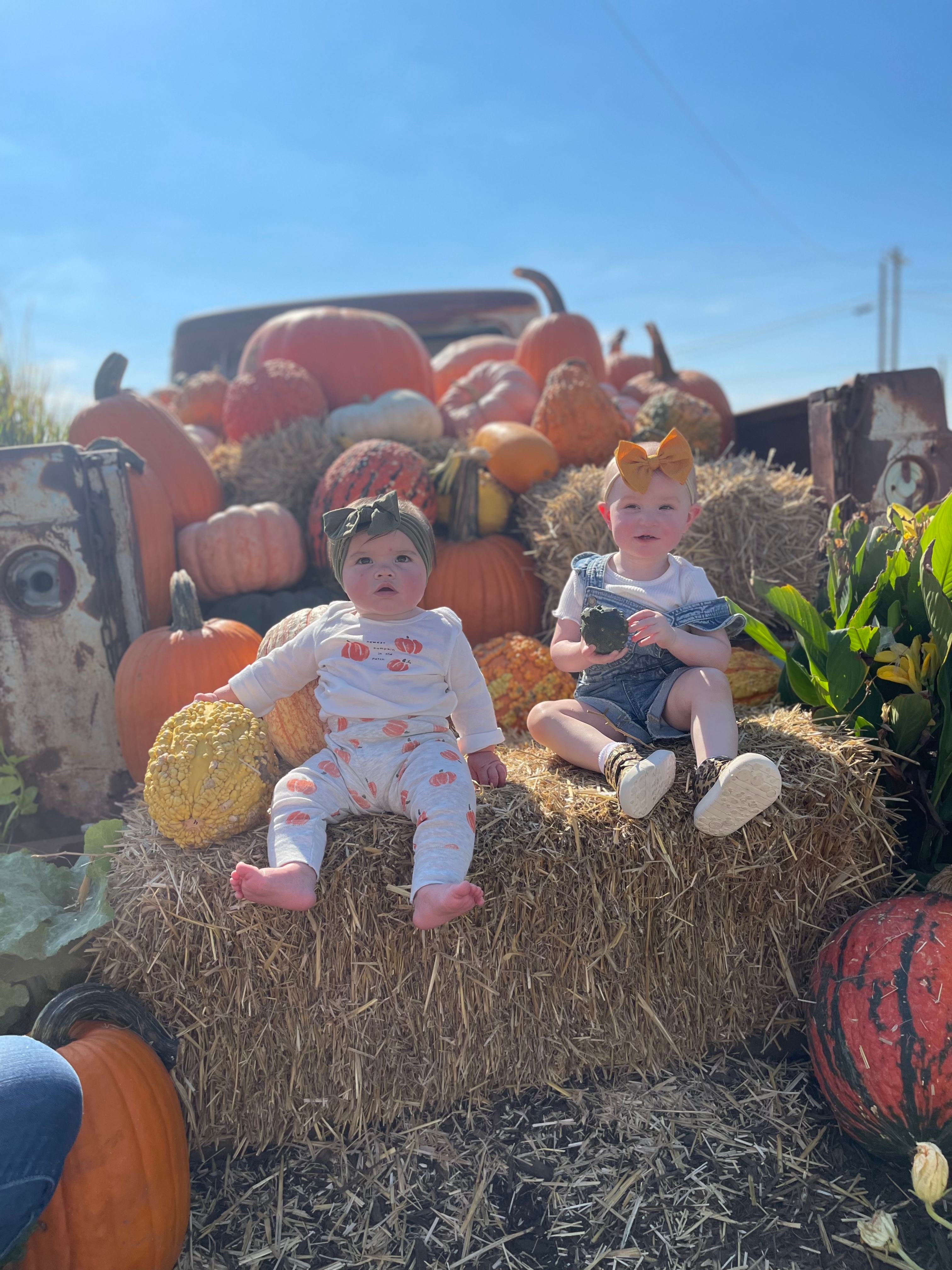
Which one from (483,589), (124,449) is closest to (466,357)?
(483,589)

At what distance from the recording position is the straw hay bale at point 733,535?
3.67 meters

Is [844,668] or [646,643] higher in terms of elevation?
[646,643]

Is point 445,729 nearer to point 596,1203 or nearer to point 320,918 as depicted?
point 320,918

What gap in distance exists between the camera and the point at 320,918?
2082mm

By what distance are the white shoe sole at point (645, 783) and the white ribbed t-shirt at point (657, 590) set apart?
2.10ft

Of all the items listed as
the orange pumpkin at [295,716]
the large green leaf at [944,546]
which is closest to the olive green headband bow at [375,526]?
the orange pumpkin at [295,716]

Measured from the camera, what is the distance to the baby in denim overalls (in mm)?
2393

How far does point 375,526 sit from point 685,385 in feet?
12.2

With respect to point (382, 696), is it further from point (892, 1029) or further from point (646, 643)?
point (892, 1029)

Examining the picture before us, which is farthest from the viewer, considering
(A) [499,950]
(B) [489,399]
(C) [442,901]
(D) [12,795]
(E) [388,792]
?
(B) [489,399]

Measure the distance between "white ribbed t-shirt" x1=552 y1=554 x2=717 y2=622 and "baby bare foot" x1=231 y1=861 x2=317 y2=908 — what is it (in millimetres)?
1175

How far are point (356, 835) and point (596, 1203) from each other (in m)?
1.03

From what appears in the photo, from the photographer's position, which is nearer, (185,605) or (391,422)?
(185,605)

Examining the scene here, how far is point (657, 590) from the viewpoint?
268 cm
